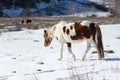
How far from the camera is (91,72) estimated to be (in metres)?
10.1

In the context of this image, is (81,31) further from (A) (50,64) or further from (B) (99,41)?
(A) (50,64)

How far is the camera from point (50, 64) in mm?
12492

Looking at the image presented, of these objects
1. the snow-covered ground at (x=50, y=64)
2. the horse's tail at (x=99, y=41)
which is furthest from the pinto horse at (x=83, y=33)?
the snow-covered ground at (x=50, y=64)

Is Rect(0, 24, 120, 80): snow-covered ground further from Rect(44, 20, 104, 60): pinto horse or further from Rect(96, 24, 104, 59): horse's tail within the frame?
Rect(44, 20, 104, 60): pinto horse

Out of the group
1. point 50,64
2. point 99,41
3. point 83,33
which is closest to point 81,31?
point 83,33

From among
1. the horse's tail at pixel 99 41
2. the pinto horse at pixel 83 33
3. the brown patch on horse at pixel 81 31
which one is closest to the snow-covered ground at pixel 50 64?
the horse's tail at pixel 99 41

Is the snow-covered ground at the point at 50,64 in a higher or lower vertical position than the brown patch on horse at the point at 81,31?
lower

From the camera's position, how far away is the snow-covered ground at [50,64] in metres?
9.98

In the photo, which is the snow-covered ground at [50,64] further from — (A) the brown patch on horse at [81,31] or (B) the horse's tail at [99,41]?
(A) the brown patch on horse at [81,31]

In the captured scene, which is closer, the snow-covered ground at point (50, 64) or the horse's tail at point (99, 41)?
the snow-covered ground at point (50, 64)

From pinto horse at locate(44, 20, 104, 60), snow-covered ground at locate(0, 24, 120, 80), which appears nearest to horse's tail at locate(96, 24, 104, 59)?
pinto horse at locate(44, 20, 104, 60)

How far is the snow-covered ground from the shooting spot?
9.98 meters

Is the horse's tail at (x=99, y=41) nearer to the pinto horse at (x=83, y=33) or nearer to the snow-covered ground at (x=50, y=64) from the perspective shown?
the pinto horse at (x=83, y=33)

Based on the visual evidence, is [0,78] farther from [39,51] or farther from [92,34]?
[39,51]
